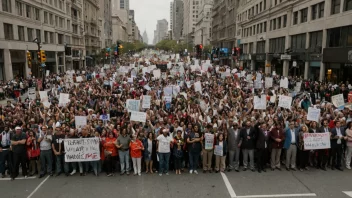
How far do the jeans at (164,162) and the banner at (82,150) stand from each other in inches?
81.4

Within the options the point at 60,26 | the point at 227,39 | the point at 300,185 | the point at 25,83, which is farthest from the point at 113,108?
the point at 227,39

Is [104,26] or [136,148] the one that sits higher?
[104,26]

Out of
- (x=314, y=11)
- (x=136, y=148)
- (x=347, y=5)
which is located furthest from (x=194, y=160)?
(x=314, y=11)

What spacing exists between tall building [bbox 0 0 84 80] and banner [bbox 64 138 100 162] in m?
20.0

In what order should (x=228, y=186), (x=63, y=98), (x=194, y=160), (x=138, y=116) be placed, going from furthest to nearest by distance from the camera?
(x=63, y=98) → (x=138, y=116) → (x=194, y=160) → (x=228, y=186)

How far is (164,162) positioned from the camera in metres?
9.40

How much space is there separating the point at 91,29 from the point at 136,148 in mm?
78390

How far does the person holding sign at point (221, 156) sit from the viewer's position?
360 inches

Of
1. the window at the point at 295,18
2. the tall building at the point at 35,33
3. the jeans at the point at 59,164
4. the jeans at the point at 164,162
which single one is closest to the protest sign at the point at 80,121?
the jeans at the point at 59,164

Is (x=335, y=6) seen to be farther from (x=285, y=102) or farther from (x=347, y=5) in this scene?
(x=285, y=102)

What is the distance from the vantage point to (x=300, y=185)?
830 cm

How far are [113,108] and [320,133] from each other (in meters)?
9.01

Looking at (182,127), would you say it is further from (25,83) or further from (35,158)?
(25,83)

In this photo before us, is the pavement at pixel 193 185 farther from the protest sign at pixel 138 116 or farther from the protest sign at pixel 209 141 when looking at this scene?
the protest sign at pixel 138 116
